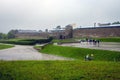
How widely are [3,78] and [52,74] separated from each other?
8.43 feet

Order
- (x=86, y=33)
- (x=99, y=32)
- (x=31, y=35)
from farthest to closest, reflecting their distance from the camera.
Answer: (x=31, y=35) → (x=86, y=33) → (x=99, y=32)

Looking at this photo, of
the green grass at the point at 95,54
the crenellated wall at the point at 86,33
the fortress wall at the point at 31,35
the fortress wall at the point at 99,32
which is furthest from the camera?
the fortress wall at the point at 31,35

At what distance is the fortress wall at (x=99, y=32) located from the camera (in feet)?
229

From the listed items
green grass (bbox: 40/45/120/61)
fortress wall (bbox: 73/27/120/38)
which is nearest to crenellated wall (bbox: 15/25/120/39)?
fortress wall (bbox: 73/27/120/38)

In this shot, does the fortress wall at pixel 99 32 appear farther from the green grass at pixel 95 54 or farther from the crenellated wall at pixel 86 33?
the green grass at pixel 95 54

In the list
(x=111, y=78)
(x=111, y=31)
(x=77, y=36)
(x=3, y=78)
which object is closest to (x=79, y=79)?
(x=111, y=78)

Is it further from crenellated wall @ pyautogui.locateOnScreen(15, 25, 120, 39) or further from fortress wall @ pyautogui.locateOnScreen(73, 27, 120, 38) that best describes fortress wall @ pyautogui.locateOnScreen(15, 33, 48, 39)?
fortress wall @ pyautogui.locateOnScreen(73, 27, 120, 38)

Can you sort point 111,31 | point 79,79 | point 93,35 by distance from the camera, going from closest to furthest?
point 79,79
point 111,31
point 93,35

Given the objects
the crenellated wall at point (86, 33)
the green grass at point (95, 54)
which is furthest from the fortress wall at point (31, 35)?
the green grass at point (95, 54)

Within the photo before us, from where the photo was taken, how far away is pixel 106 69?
44.7 ft

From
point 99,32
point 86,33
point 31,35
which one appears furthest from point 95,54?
point 31,35

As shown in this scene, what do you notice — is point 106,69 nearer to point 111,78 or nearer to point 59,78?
point 111,78

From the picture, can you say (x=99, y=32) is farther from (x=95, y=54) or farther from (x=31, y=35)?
(x=95, y=54)

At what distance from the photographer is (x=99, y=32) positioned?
75.0 m
